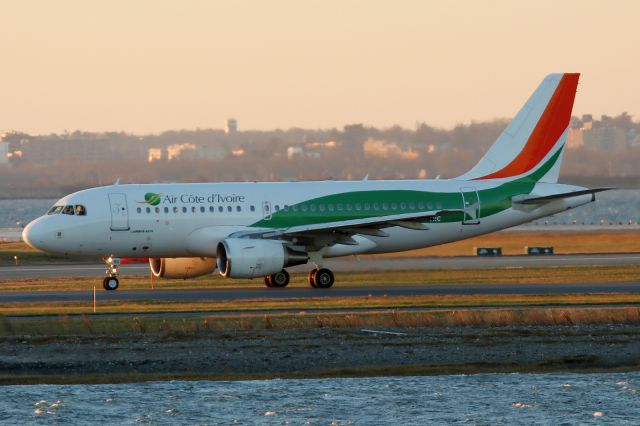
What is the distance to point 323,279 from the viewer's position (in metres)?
44.5

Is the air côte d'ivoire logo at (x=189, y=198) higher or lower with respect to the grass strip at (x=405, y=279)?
higher

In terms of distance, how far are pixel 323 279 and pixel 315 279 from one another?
0.28 metres

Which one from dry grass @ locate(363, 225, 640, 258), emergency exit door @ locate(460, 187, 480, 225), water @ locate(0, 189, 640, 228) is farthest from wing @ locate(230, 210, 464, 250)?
water @ locate(0, 189, 640, 228)

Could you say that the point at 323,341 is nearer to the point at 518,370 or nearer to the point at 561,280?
the point at 518,370

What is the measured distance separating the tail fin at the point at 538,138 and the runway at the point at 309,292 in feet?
20.2

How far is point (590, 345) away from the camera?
2880cm

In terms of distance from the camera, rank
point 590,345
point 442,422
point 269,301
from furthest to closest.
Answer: point 269,301 < point 590,345 < point 442,422

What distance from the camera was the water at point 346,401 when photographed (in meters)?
22.2

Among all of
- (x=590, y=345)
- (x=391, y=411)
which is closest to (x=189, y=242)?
(x=590, y=345)

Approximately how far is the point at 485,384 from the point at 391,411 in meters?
2.90

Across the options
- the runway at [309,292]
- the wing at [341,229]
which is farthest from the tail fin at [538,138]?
the runway at [309,292]

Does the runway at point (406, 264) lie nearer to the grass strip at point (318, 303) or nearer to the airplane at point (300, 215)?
the airplane at point (300, 215)

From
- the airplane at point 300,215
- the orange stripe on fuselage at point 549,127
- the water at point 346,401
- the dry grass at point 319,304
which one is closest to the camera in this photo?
the water at point 346,401

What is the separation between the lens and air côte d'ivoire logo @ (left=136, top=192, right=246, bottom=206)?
4478 cm
